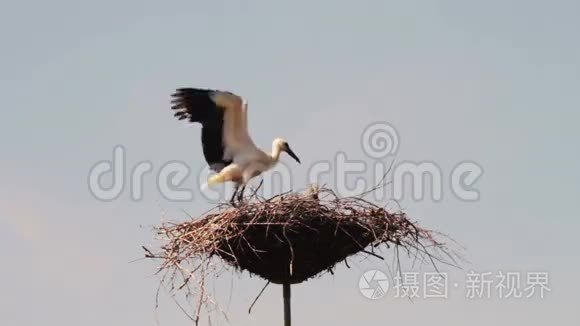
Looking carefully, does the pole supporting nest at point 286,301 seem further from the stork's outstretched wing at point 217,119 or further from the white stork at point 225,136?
the stork's outstretched wing at point 217,119

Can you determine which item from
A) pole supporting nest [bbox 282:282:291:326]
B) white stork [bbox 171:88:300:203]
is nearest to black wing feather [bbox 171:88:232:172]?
white stork [bbox 171:88:300:203]

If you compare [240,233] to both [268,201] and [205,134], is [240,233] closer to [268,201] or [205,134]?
[268,201]

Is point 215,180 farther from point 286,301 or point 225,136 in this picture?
point 286,301

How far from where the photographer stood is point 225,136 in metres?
7.46

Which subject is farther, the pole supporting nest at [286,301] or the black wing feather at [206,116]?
the black wing feather at [206,116]

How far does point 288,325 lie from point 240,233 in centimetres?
64

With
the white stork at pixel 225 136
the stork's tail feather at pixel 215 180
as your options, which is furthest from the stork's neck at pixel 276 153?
the stork's tail feather at pixel 215 180

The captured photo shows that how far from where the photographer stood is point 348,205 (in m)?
6.18

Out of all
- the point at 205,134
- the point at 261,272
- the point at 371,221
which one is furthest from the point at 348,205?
the point at 205,134

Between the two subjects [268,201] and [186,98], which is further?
[186,98]

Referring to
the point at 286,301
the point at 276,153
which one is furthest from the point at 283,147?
the point at 286,301

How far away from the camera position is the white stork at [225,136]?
7301mm

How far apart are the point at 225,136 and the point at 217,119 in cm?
14

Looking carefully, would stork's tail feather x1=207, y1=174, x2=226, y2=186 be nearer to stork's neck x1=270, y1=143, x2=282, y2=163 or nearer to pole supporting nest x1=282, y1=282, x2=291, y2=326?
stork's neck x1=270, y1=143, x2=282, y2=163
